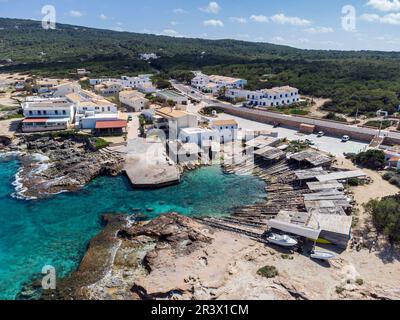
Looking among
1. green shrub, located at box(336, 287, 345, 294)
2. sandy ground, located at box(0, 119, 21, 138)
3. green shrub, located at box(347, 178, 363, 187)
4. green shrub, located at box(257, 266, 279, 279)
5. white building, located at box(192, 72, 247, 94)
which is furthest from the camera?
white building, located at box(192, 72, 247, 94)

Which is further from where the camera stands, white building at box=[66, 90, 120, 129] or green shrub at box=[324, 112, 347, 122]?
green shrub at box=[324, 112, 347, 122]

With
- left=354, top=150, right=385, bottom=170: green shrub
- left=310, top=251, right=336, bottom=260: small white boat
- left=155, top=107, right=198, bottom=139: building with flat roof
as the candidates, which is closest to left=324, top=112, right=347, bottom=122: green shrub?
left=354, top=150, right=385, bottom=170: green shrub

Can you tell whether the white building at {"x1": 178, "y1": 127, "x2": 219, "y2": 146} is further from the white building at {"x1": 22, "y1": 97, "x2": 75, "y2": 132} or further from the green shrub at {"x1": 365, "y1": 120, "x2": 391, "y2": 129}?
the green shrub at {"x1": 365, "y1": 120, "x2": 391, "y2": 129}

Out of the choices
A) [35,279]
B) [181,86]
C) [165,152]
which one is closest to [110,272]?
[35,279]

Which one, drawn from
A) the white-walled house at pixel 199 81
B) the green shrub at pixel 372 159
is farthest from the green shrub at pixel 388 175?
the white-walled house at pixel 199 81

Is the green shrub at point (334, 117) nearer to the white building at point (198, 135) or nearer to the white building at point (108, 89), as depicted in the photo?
the white building at point (198, 135)

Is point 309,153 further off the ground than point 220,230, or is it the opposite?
point 309,153
